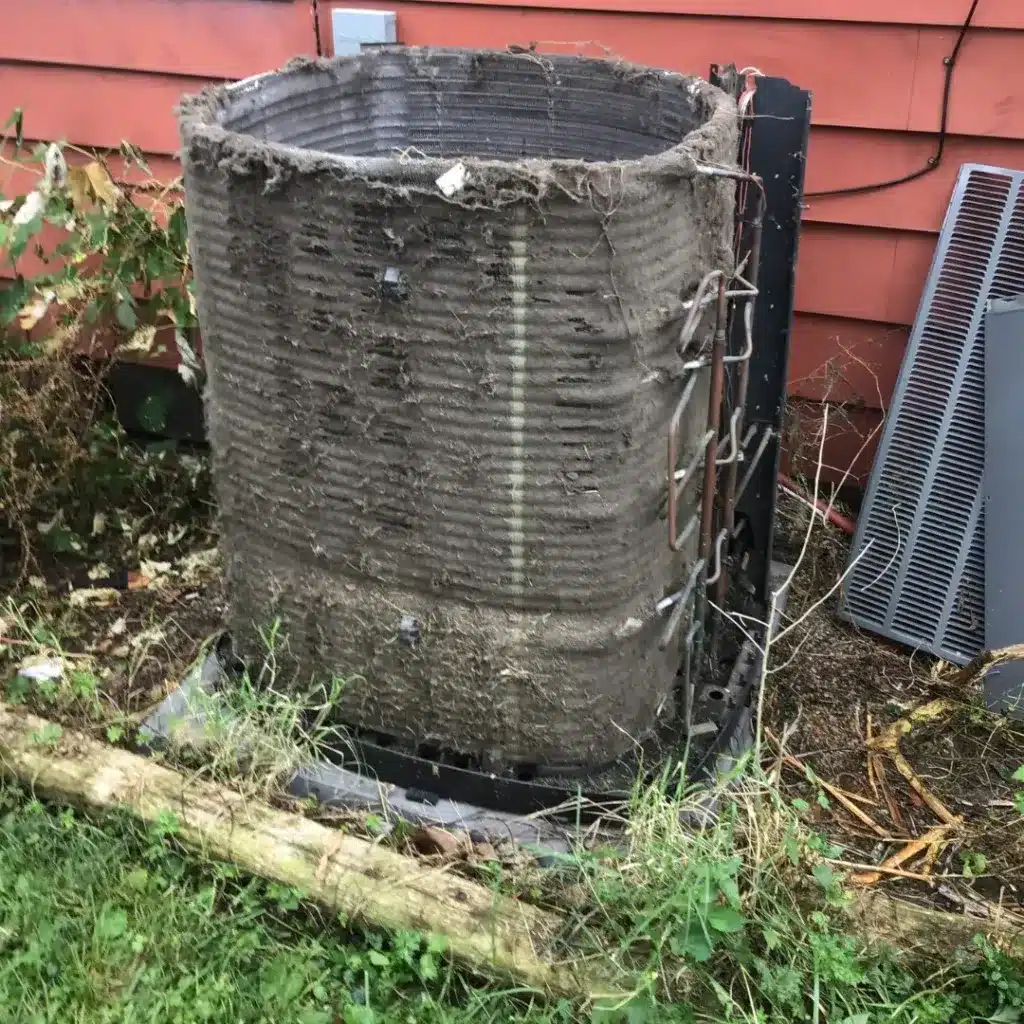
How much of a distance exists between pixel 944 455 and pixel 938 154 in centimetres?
73

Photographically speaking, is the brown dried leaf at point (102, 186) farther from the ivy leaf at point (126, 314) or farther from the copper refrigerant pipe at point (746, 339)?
the copper refrigerant pipe at point (746, 339)

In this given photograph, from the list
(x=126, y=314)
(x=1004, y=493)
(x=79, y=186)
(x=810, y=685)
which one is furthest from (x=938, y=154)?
(x=79, y=186)

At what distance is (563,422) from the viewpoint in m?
1.75

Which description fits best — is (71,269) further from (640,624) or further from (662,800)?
(662,800)

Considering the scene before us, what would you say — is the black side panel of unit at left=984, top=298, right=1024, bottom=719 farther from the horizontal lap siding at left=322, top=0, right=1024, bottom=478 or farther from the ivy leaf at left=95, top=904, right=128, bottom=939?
the ivy leaf at left=95, top=904, right=128, bottom=939

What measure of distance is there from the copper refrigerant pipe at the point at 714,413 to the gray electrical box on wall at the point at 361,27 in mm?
1471

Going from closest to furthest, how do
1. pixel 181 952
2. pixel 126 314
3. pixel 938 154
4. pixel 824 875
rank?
pixel 824 875 → pixel 181 952 → pixel 938 154 → pixel 126 314

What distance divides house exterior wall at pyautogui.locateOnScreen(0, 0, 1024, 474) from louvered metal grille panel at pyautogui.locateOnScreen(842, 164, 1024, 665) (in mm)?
153

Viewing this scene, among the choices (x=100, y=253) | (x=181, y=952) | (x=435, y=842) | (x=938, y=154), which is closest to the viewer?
(x=181, y=952)

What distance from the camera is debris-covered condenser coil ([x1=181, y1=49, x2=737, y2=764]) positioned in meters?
1.66

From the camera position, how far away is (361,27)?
9.22 feet

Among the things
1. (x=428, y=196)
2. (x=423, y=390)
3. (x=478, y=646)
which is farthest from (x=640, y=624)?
(x=428, y=196)

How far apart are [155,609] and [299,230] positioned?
1.40 meters

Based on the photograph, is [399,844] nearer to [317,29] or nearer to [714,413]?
[714,413]
